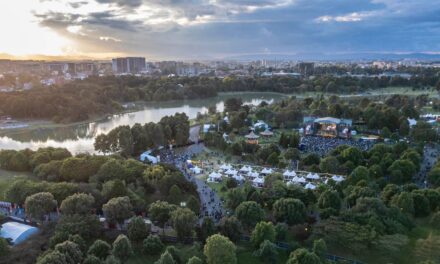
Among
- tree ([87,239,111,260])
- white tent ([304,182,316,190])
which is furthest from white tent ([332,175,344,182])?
tree ([87,239,111,260])

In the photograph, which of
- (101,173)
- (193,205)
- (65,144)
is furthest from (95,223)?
(65,144)

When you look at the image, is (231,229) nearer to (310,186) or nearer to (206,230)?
(206,230)

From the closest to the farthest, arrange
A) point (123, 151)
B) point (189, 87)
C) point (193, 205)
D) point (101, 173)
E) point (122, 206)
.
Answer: point (122, 206)
point (193, 205)
point (101, 173)
point (123, 151)
point (189, 87)

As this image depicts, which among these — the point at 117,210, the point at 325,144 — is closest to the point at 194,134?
the point at 325,144

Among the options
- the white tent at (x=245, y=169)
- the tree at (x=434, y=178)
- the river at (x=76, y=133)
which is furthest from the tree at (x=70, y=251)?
the river at (x=76, y=133)

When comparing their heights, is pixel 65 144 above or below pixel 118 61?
below

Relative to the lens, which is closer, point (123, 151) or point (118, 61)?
point (123, 151)

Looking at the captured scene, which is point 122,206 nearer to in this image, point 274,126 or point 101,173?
point 101,173

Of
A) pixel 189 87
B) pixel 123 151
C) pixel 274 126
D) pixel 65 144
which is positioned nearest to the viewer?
pixel 123 151
